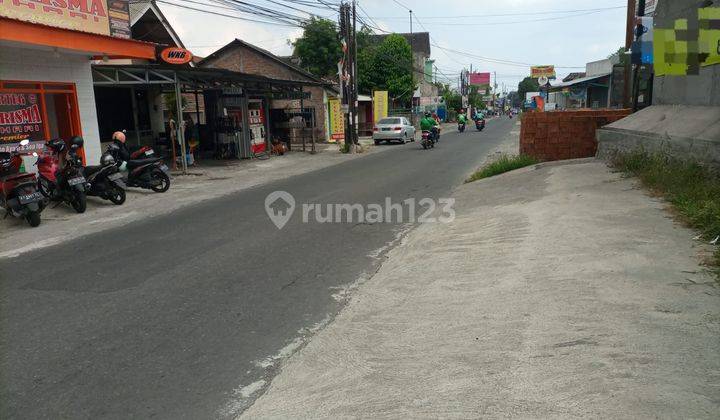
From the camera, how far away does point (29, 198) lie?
942 centimetres

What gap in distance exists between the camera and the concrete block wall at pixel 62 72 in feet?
39.0

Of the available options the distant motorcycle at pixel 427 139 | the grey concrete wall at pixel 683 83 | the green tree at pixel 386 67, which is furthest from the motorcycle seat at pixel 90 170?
the green tree at pixel 386 67

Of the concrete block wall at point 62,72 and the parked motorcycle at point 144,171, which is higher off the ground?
the concrete block wall at point 62,72

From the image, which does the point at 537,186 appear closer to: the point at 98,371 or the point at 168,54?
the point at 98,371

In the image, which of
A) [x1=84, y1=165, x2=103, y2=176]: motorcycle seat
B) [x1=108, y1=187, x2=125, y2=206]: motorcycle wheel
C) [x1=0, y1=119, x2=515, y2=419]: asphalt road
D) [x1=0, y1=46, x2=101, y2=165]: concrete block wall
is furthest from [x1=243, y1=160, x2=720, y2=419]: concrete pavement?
[x1=0, y1=46, x2=101, y2=165]: concrete block wall

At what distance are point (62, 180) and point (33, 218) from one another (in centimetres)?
140

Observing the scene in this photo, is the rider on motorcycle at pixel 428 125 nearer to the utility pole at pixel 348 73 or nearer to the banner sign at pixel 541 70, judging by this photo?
the utility pole at pixel 348 73

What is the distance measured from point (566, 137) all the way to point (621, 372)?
12.0 meters

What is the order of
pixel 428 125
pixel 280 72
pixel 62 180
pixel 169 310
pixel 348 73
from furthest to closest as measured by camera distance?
pixel 280 72 → pixel 348 73 → pixel 428 125 → pixel 62 180 → pixel 169 310

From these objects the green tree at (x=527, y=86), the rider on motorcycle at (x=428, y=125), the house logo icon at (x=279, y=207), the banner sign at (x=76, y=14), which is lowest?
the house logo icon at (x=279, y=207)

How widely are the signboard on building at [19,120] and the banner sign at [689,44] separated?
13.9 meters

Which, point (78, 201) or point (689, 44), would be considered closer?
point (689, 44)

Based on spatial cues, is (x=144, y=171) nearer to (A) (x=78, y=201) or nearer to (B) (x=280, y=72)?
(A) (x=78, y=201)

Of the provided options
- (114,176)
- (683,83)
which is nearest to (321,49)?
(114,176)
